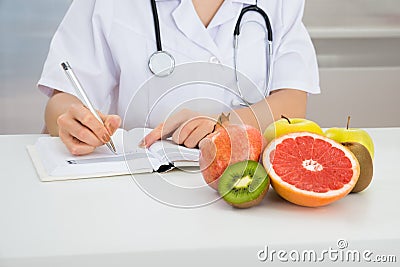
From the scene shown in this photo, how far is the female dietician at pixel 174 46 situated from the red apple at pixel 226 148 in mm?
542

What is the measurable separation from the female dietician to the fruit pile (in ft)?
1.72

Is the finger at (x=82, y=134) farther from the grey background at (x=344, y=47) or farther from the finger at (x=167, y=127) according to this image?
the grey background at (x=344, y=47)

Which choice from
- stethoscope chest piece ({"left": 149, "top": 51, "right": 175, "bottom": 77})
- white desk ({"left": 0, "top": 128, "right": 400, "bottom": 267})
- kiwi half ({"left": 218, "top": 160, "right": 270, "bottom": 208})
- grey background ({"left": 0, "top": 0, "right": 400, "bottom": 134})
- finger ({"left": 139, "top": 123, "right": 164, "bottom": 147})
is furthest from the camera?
grey background ({"left": 0, "top": 0, "right": 400, "bottom": 134})

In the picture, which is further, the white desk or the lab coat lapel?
the lab coat lapel

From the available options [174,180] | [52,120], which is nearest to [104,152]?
[174,180]

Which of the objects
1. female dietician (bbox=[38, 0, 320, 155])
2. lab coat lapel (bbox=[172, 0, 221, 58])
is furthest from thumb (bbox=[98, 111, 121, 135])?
lab coat lapel (bbox=[172, 0, 221, 58])

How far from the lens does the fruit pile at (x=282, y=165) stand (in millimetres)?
1001

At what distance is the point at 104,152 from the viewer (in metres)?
1.26

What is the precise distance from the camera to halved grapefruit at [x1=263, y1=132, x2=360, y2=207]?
1.00 meters

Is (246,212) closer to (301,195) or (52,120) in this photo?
(301,195)

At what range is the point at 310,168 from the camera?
3.35 feet

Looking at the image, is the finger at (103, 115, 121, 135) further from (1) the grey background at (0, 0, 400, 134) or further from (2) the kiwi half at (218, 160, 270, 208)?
(1) the grey background at (0, 0, 400, 134)

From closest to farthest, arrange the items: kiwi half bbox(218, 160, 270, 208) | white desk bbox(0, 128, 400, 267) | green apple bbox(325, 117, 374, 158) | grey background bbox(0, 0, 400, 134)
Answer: white desk bbox(0, 128, 400, 267) → kiwi half bbox(218, 160, 270, 208) → green apple bbox(325, 117, 374, 158) → grey background bbox(0, 0, 400, 134)

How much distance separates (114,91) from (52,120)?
27 cm
